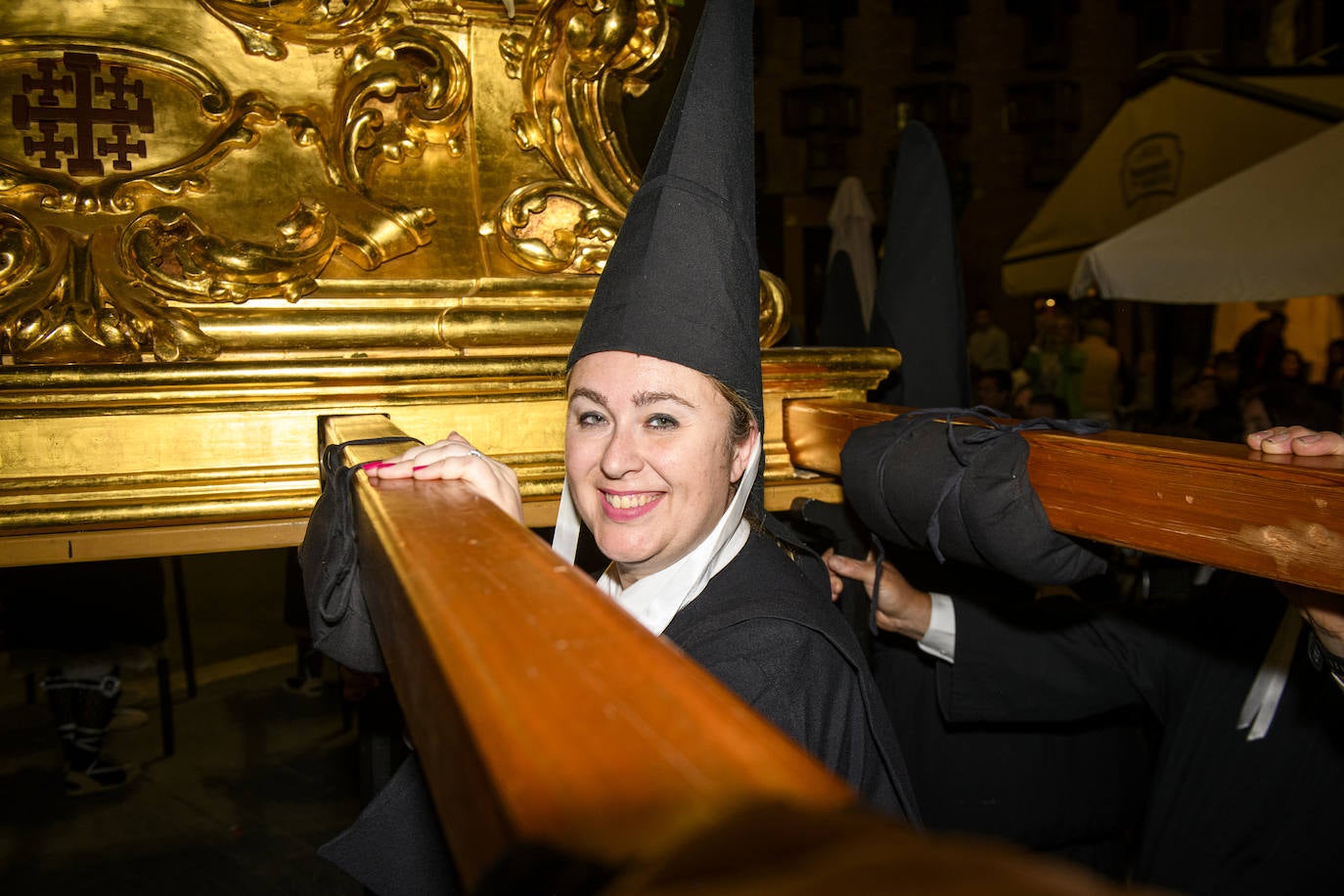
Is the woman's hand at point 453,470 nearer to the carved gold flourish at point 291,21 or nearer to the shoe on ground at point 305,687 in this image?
the carved gold flourish at point 291,21

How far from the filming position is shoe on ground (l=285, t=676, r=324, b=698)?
12.5ft

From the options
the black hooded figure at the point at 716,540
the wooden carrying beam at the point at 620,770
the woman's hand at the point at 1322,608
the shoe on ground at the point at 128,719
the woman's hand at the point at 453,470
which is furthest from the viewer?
the shoe on ground at the point at 128,719

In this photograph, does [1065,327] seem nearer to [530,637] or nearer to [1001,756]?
[1001,756]

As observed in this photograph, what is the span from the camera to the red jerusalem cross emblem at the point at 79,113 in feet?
3.89

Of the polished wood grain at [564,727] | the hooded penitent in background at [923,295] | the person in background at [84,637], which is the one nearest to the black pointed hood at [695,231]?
the polished wood grain at [564,727]

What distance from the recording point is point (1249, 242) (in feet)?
12.4

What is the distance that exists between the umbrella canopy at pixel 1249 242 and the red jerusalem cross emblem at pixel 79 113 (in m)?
3.93

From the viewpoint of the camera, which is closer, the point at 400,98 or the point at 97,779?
the point at 400,98

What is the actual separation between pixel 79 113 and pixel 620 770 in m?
1.34

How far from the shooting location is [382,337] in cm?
124

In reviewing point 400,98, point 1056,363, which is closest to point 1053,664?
point 400,98

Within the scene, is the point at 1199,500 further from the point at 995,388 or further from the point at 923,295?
the point at 995,388

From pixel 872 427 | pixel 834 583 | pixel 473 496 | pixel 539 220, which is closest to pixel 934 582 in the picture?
pixel 834 583

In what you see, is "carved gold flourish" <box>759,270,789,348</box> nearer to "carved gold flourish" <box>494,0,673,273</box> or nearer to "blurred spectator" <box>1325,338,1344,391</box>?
"carved gold flourish" <box>494,0,673,273</box>
